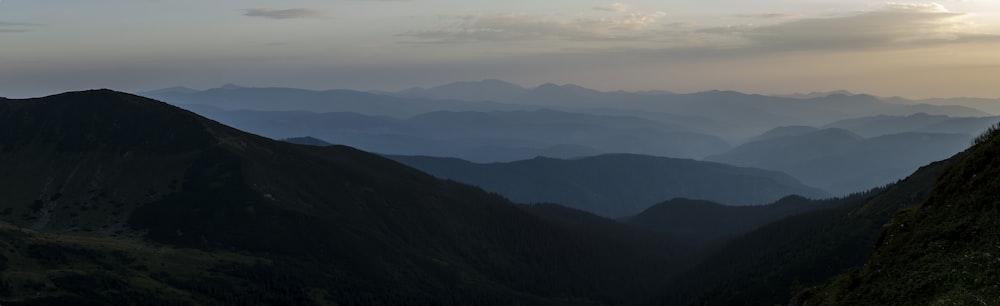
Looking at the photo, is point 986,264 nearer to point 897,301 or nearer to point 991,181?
point 897,301

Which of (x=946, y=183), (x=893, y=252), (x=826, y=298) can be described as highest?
(x=946, y=183)

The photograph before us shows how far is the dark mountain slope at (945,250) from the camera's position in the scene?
40406 millimetres

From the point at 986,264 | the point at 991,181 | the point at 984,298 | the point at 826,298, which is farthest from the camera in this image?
the point at 826,298

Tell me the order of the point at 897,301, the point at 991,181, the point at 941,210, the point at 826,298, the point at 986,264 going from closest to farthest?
the point at 986,264 < the point at 897,301 < the point at 991,181 < the point at 941,210 < the point at 826,298

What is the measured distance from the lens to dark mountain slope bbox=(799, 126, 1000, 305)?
4041 cm

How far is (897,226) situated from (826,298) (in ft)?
32.0

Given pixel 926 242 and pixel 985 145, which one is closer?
pixel 926 242

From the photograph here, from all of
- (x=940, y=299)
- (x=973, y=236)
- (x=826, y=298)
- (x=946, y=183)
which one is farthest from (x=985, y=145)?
(x=940, y=299)

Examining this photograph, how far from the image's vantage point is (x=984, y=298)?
36719 mm

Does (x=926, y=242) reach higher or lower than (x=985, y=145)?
lower

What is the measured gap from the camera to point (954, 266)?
4309 cm

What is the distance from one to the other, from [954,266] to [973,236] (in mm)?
4240

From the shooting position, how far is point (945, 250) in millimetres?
46875

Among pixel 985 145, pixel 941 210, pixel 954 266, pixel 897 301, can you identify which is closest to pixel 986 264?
pixel 954 266
